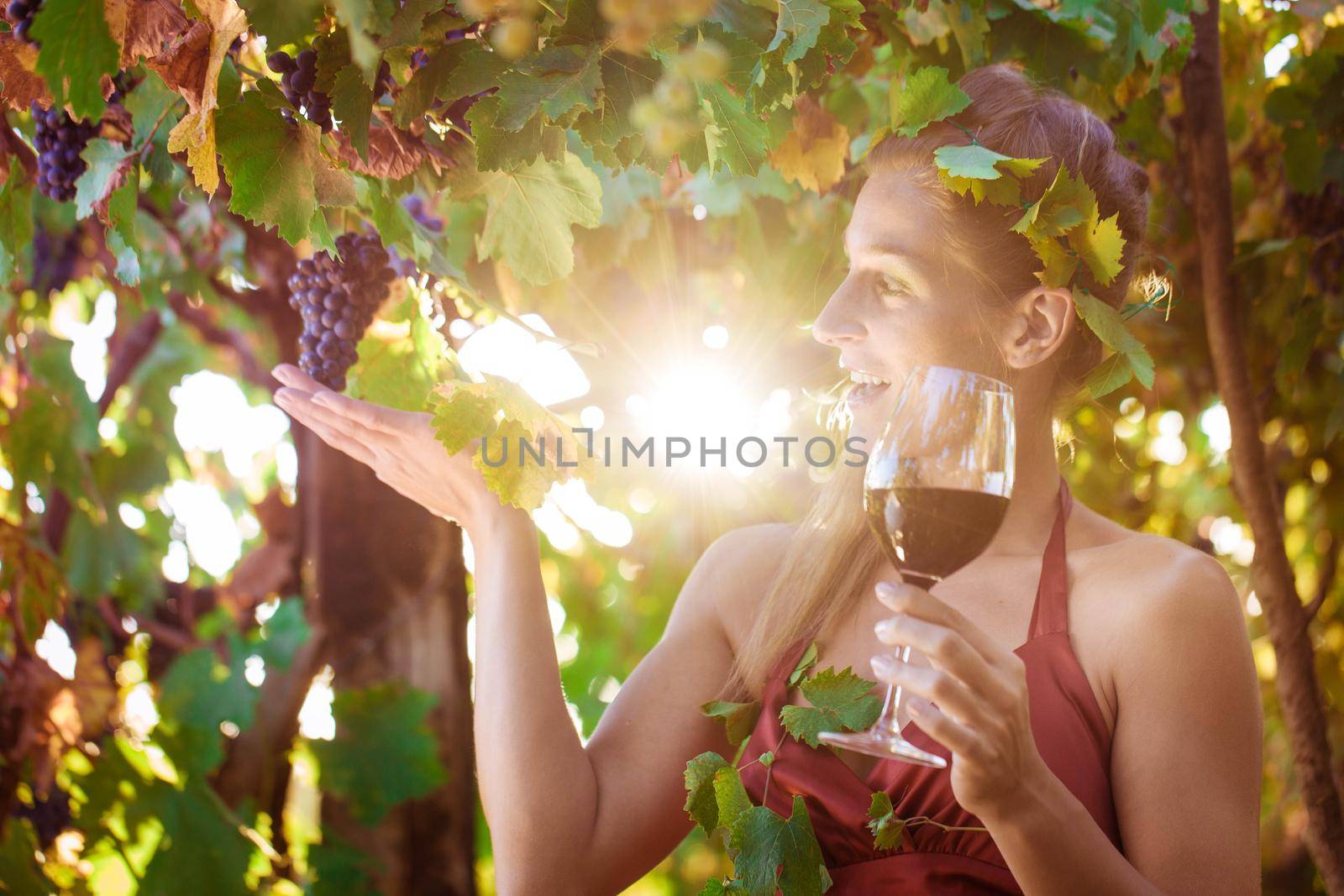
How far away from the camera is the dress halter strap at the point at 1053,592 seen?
1.88m

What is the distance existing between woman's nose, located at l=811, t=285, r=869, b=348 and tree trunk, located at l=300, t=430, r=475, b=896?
1566mm

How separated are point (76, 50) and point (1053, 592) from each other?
60.1 inches

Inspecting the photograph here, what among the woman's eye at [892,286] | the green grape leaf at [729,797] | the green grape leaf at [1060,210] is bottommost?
the green grape leaf at [729,797]

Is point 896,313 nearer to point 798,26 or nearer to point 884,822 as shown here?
point 798,26

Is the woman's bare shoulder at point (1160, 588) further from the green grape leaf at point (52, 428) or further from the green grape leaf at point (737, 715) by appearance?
the green grape leaf at point (52, 428)

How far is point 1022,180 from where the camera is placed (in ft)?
6.37

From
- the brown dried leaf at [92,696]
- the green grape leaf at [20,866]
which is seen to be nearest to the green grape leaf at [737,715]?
the brown dried leaf at [92,696]

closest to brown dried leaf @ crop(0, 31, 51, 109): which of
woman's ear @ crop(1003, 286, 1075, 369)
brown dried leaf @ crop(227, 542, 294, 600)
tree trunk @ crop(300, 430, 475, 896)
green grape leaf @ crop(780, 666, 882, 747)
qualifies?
green grape leaf @ crop(780, 666, 882, 747)

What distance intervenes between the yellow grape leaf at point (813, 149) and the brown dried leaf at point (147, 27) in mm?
1274

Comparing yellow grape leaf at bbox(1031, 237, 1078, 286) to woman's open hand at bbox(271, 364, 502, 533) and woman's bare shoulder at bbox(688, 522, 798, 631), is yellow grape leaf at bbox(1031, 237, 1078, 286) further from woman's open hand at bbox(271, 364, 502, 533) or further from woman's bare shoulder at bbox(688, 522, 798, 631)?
woman's open hand at bbox(271, 364, 502, 533)

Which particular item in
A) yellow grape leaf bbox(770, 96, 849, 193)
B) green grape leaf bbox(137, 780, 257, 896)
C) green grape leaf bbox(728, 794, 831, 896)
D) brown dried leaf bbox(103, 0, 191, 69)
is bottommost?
green grape leaf bbox(137, 780, 257, 896)

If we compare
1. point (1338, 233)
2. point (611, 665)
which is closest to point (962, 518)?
point (1338, 233)

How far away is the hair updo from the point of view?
6.37ft

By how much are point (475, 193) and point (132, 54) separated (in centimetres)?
54
